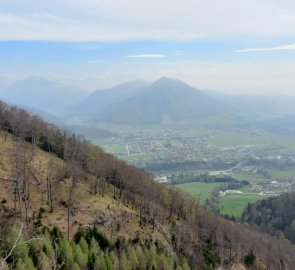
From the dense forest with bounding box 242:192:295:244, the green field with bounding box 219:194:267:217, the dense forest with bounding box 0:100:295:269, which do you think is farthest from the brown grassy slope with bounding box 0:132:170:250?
the green field with bounding box 219:194:267:217

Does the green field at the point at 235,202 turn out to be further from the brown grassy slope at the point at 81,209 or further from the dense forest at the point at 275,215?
the brown grassy slope at the point at 81,209

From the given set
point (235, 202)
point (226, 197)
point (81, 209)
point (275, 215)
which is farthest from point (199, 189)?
point (81, 209)

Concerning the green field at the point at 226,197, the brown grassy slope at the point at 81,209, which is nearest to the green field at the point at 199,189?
the green field at the point at 226,197

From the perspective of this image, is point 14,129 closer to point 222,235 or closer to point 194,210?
point 194,210

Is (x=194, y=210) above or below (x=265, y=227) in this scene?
above

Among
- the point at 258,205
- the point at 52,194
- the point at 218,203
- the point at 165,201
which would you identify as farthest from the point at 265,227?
the point at 52,194

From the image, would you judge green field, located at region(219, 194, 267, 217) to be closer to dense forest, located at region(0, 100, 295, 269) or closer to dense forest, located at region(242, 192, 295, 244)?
dense forest, located at region(242, 192, 295, 244)

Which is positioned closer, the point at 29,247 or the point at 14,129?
the point at 29,247

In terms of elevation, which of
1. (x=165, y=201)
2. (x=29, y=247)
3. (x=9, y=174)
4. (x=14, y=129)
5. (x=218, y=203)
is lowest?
(x=218, y=203)
